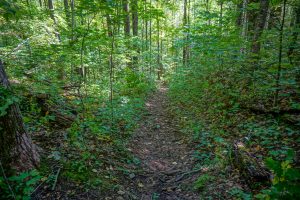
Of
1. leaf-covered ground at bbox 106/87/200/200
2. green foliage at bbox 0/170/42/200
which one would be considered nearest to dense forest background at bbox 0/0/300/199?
green foliage at bbox 0/170/42/200

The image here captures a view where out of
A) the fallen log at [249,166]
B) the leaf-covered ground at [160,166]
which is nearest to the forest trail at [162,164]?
the leaf-covered ground at [160,166]

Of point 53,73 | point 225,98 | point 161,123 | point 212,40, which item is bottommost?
point 161,123

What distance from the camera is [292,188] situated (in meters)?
1.72

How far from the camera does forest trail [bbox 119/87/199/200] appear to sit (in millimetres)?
3582

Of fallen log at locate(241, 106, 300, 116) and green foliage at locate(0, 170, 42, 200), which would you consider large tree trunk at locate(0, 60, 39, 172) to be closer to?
green foliage at locate(0, 170, 42, 200)

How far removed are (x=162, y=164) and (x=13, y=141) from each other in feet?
10.0

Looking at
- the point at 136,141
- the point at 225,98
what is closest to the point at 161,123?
the point at 136,141

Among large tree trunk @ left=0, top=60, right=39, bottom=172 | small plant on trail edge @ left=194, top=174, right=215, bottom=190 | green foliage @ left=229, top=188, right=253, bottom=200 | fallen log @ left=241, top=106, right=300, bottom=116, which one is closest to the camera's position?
large tree trunk @ left=0, top=60, right=39, bottom=172

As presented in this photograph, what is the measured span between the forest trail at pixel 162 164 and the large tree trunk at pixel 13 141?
1764 millimetres

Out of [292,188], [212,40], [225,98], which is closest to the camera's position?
[292,188]

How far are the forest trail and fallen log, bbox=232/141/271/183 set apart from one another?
0.87 metres

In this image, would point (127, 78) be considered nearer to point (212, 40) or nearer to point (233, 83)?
point (212, 40)

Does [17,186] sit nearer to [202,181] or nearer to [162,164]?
[202,181]

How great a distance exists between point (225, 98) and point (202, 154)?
3274 mm
